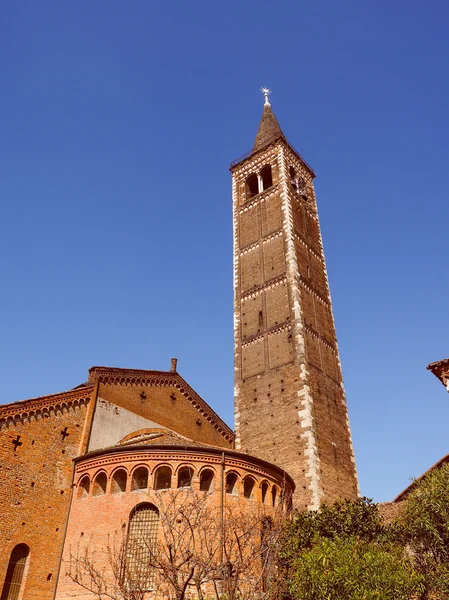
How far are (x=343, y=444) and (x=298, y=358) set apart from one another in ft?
14.6

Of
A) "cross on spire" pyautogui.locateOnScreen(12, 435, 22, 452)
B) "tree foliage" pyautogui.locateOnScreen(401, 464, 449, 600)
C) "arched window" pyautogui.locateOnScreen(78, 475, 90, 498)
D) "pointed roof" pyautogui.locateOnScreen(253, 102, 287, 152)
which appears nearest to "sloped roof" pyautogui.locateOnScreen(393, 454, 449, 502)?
"tree foliage" pyautogui.locateOnScreen(401, 464, 449, 600)

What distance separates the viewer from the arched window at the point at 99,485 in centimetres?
1573

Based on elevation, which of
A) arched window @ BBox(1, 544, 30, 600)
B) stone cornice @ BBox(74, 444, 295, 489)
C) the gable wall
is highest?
the gable wall

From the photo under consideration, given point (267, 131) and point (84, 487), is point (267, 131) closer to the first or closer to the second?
point (267, 131)

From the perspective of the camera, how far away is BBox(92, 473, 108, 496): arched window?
1573cm

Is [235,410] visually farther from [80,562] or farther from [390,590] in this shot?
[390,590]

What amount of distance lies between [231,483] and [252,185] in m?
22.0

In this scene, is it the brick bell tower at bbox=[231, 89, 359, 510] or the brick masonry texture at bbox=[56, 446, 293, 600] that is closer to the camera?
the brick masonry texture at bbox=[56, 446, 293, 600]

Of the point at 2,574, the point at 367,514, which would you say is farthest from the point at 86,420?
the point at 367,514

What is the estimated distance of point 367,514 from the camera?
15.0 meters

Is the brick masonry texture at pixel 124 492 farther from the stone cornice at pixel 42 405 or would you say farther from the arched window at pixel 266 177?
the arched window at pixel 266 177

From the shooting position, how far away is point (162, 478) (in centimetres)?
1569

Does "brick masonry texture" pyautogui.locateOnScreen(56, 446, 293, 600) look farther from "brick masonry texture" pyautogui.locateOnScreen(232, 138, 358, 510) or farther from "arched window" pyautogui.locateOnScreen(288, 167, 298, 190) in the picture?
"arched window" pyautogui.locateOnScreen(288, 167, 298, 190)

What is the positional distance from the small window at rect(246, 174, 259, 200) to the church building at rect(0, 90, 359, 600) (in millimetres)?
92
